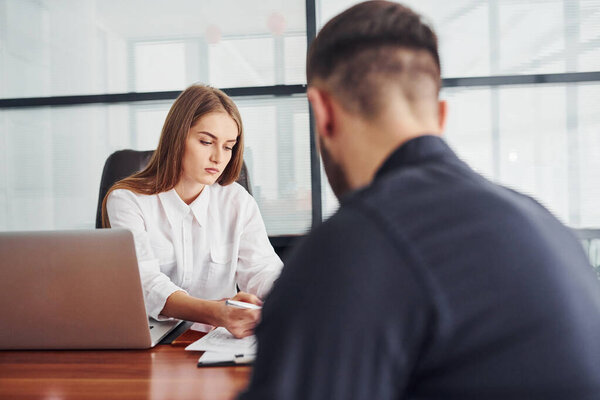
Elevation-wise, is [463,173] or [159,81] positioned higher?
[159,81]

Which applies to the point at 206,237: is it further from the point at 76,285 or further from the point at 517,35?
the point at 517,35

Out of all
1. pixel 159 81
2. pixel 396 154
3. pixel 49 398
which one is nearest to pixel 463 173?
pixel 396 154

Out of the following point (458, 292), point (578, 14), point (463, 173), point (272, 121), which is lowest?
point (458, 292)

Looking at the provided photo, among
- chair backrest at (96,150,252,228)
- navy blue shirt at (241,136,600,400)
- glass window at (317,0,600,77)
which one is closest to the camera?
navy blue shirt at (241,136,600,400)

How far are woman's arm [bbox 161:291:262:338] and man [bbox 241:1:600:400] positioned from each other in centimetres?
63

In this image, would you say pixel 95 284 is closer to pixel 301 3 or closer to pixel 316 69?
pixel 316 69

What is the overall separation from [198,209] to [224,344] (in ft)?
2.80

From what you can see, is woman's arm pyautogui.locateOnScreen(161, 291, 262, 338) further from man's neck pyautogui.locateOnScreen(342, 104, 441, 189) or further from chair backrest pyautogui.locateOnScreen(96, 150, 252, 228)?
chair backrest pyautogui.locateOnScreen(96, 150, 252, 228)

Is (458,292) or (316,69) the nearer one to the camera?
(458,292)

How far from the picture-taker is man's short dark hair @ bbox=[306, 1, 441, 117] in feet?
1.77

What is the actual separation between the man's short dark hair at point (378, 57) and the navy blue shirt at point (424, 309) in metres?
0.15

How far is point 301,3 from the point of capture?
2.81 meters

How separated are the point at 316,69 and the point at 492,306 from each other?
1.19 feet

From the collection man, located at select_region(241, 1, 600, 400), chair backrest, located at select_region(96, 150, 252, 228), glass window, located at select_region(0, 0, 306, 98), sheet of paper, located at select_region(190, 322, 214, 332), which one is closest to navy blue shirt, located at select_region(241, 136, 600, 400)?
man, located at select_region(241, 1, 600, 400)
